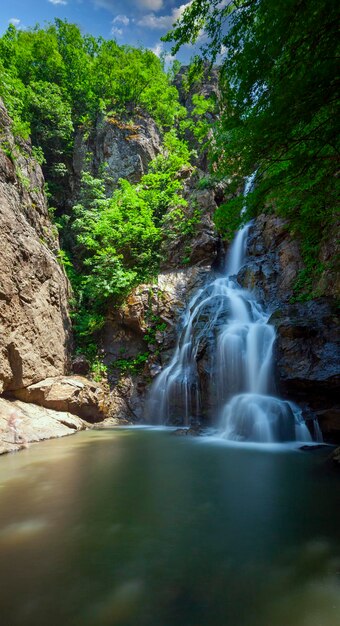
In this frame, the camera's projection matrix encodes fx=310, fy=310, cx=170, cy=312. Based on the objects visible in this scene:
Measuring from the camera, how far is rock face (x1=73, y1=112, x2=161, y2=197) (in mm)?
17797

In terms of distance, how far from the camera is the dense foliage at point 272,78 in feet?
9.73

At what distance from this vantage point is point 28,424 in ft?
25.7

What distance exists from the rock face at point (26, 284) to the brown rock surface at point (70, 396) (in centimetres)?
31

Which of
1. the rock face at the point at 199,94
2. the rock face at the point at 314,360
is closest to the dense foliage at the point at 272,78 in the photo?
the rock face at the point at 314,360

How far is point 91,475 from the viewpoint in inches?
197

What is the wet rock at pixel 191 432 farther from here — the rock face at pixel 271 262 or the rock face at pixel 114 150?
the rock face at pixel 114 150

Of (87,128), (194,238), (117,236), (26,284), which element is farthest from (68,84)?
(26,284)

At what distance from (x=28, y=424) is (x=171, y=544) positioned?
616 cm

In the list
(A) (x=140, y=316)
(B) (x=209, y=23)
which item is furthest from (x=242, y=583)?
(A) (x=140, y=316)

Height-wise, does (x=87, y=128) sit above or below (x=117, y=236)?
above

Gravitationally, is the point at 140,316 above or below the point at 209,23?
below

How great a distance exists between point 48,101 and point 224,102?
17.1 metres

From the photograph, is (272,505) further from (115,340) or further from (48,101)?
(48,101)

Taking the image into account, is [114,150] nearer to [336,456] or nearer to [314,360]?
[314,360]
